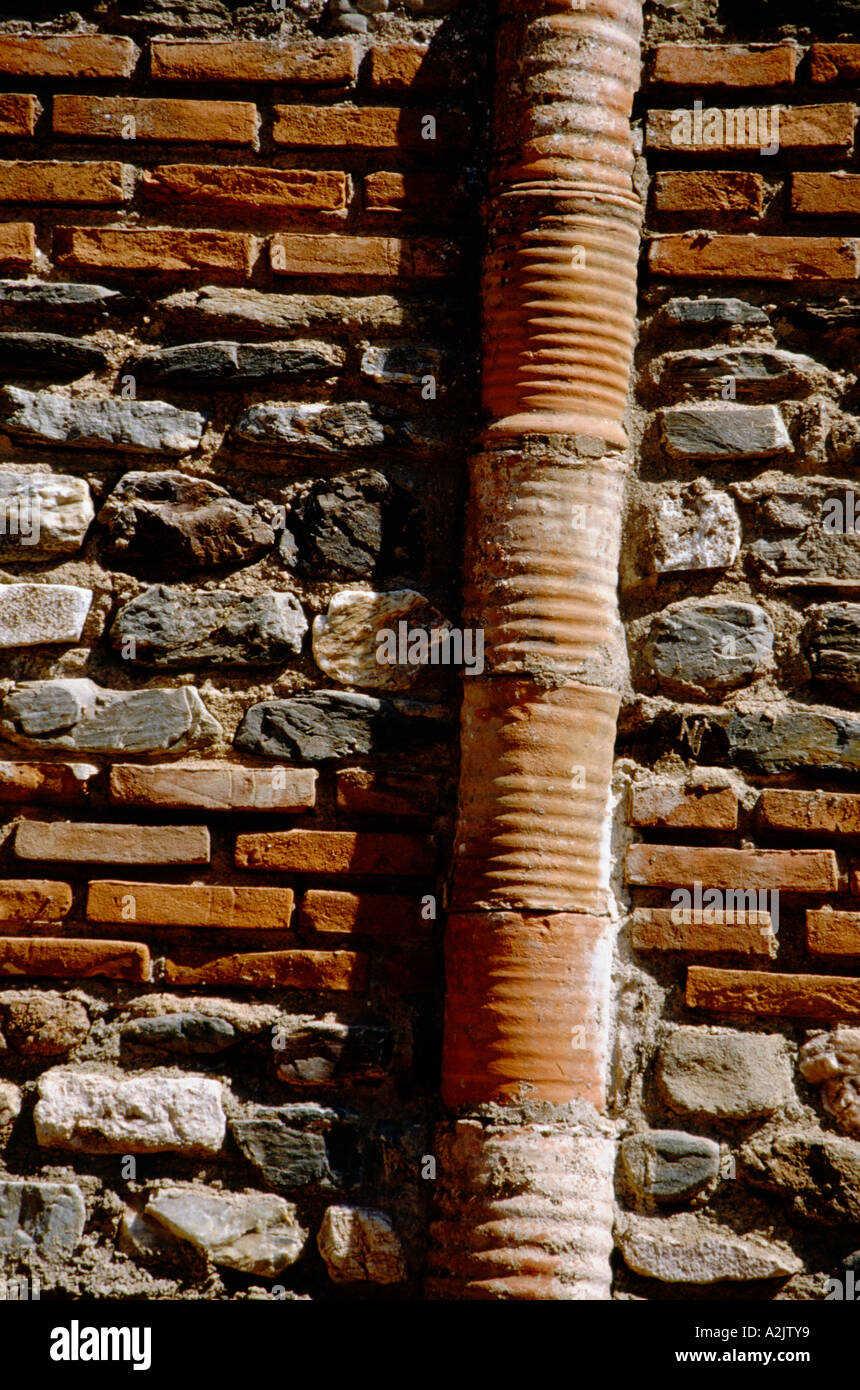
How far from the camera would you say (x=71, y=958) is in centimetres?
200

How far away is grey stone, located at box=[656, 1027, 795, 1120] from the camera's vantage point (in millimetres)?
1932

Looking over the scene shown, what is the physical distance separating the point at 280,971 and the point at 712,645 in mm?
977

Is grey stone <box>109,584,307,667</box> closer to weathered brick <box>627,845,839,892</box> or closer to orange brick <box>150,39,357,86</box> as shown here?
weathered brick <box>627,845,839,892</box>

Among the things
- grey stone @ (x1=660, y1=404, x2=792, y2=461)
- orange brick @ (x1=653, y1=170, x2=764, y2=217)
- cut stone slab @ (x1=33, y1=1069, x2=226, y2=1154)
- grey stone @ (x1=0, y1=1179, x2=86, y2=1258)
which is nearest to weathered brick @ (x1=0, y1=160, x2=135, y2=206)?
orange brick @ (x1=653, y1=170, x2=764, y2=217)

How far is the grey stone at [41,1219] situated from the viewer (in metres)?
1.92

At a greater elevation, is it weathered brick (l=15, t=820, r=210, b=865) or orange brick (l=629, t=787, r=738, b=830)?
orange brick (l=629, t=787, r=738, b=830)

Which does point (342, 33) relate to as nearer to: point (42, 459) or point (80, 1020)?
point (42, 459)

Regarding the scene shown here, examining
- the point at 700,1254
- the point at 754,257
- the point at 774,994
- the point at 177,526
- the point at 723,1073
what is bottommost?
the point at 700,1254

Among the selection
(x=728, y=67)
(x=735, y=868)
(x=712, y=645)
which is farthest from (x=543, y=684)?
(x=728, y=67)

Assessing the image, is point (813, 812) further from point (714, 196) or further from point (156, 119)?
point (156, 119)

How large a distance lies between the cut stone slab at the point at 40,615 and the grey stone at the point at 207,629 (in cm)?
8

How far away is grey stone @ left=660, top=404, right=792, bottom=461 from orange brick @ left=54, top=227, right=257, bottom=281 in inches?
34.4

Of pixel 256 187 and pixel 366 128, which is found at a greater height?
pixel 366 128

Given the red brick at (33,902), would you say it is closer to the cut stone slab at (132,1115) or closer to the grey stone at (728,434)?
the cut stone slab at (132,1115)
